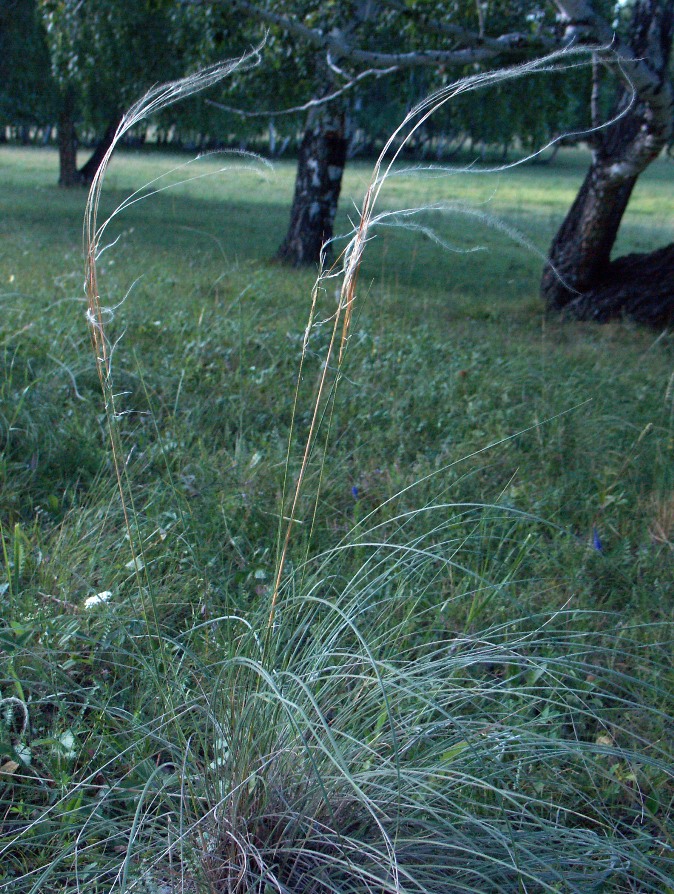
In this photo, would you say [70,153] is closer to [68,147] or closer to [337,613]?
[68,147]

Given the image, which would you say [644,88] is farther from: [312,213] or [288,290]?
[312,213]

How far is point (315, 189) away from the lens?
9.10 m

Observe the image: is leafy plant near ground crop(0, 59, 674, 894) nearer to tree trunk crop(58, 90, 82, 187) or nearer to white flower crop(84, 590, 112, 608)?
white flower crop(84, 590, 112, 608)

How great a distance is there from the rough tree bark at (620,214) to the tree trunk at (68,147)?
13246 millimetres

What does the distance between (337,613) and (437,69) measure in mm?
6521

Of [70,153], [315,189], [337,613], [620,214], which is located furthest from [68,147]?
→ [337,613]

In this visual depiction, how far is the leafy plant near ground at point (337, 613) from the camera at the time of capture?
1.60 meters

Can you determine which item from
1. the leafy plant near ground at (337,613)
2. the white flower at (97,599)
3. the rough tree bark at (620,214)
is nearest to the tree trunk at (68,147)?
the rough tree bark at (620,214)

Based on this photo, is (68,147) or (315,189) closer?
(315,189)

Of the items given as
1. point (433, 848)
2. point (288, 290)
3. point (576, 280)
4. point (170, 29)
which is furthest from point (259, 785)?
point (170, 29)

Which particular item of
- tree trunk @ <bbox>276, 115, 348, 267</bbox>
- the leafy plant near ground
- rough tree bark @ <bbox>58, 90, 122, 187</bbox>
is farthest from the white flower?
rough tree bark @ <bbox>58, 90, 122, 187</bbox>

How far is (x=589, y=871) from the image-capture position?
169 cm

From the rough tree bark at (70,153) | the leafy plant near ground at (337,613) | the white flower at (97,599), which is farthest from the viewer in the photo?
the rough tree bark at (70,153)

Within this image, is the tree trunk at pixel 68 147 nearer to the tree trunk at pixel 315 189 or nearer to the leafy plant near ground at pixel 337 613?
the tree trunk at pixel 315 189
